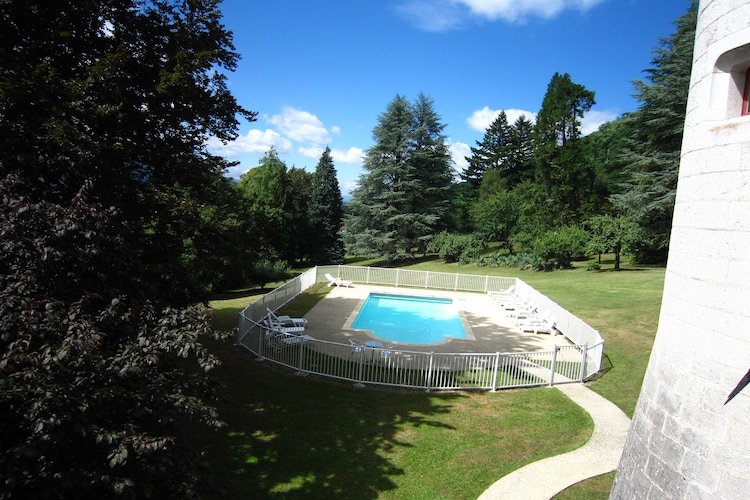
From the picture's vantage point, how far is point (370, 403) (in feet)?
32.5

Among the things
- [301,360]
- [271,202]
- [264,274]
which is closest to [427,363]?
[301,360]

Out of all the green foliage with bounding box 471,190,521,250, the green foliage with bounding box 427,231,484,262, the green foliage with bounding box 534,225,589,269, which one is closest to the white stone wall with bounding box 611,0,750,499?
the green foliage with bounding box 534,225,589,269

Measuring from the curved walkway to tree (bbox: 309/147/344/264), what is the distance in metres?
→ 34.6

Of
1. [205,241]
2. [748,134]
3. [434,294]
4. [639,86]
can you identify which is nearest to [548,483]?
[748,134]

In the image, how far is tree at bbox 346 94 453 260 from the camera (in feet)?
127

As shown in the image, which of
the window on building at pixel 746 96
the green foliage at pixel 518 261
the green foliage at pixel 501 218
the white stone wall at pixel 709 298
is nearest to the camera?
the white stone wall at pixel 709 298

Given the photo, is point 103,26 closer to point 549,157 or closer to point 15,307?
point 15,307

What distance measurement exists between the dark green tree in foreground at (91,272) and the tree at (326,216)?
33.1m

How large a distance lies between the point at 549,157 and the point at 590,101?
650 centimetres

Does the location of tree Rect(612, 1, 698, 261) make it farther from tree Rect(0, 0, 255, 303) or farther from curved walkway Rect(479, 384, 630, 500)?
tree Rect(0, 0, 255, 303)

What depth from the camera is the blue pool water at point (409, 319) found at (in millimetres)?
17750

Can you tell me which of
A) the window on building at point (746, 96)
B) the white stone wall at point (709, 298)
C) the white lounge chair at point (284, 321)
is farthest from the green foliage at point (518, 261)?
the window on building at point (746, 96)

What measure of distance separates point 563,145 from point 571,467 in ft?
119

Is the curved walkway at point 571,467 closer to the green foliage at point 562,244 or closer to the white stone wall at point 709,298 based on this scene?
the white stone wall at point 709,298
